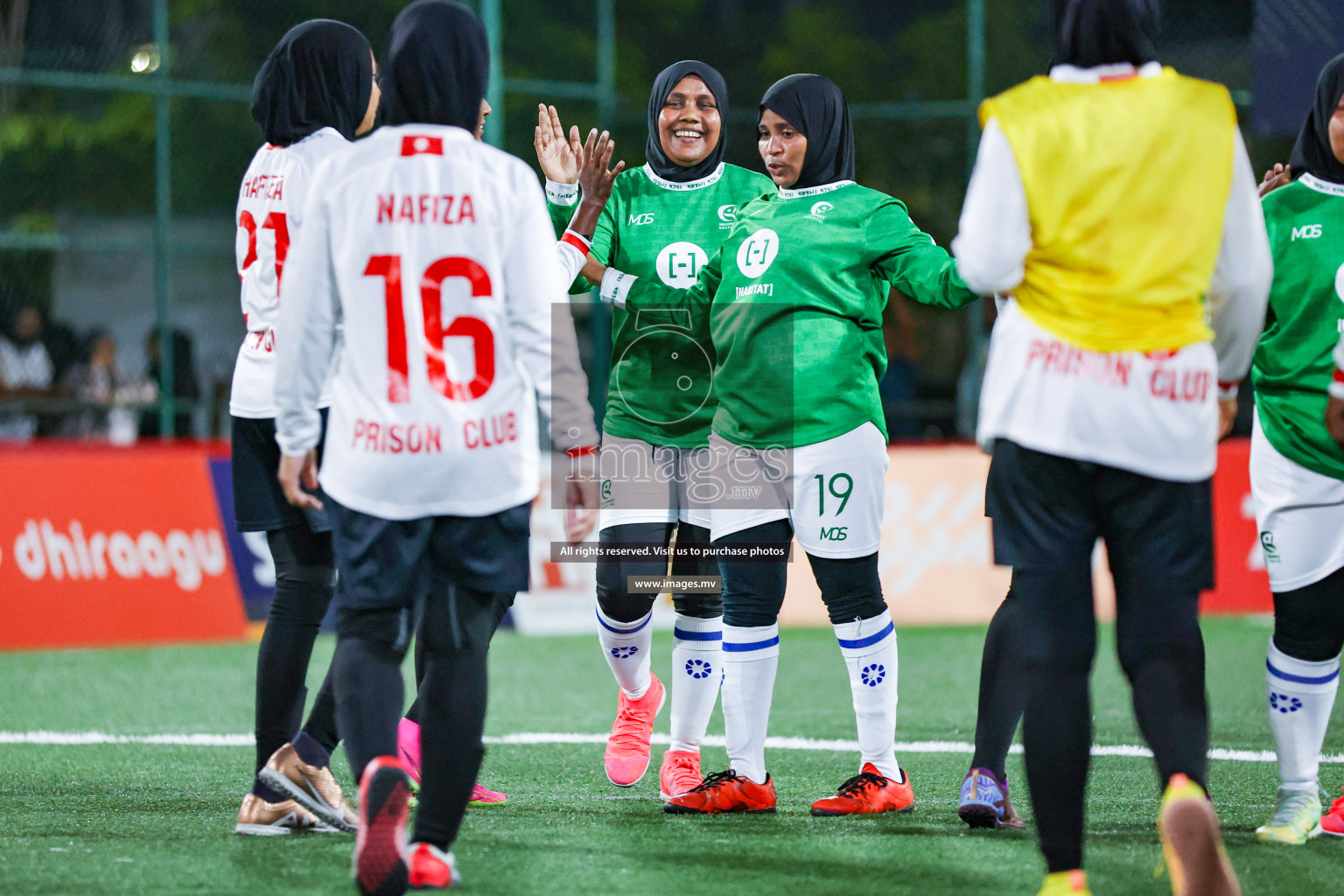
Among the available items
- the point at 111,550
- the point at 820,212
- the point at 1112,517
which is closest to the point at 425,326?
the point at 1112,517

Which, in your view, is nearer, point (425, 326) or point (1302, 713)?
point (425, 326)

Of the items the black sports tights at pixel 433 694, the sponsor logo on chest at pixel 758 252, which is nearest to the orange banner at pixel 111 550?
the sponsor logo on chest at pixel 758 252

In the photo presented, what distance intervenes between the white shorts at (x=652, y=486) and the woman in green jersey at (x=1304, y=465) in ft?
5.95

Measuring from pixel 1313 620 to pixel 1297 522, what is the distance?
29 centimetres

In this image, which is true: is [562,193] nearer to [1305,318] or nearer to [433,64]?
[433,64]

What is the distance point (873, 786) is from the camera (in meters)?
4.68

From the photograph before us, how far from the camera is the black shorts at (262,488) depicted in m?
4.35

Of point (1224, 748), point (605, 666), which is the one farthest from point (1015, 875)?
point (605, 666)

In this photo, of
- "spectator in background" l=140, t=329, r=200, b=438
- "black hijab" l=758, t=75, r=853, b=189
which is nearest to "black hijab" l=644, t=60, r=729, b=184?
"black hijab" l=758, t=75, r=853, b=189

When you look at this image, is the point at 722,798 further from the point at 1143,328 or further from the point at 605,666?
the point at 605,666

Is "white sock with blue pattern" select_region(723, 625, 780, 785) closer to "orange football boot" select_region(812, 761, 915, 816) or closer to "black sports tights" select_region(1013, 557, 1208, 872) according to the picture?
"orange football boot" select_region(812, 761, 915, 816)

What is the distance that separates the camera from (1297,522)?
14.1 ft

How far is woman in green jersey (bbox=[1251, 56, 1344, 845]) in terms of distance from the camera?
4246mm

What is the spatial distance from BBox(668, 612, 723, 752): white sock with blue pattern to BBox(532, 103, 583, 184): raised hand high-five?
1.55 m
